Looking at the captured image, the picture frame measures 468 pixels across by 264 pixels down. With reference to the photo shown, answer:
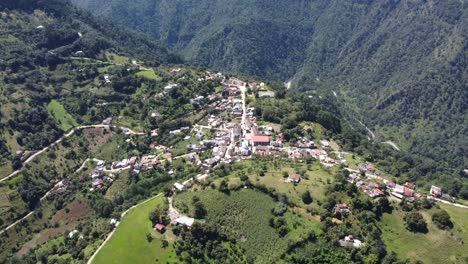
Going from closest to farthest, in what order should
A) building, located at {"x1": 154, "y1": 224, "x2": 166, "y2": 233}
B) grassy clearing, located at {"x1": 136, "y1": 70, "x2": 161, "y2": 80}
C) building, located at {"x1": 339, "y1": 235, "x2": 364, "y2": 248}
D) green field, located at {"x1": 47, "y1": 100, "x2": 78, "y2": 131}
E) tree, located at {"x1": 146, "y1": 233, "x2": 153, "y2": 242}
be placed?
building, located at {"x1": 339, "y1": 235, "x2": 364, "y2": 248} → tree, located at {"x1": 146, "y1": 233, "x2": 153, "y2": 242} → building, located at {"x1": 154, "y1": 224, "x2": 166, "y2": 233} → green field, located at {"x1": 47, "y1": 100, "x2": 78, "y2": 131} → grassy clearing, located at {"x1": 136, "y1": 70, "x2": 161, "y2": 80}

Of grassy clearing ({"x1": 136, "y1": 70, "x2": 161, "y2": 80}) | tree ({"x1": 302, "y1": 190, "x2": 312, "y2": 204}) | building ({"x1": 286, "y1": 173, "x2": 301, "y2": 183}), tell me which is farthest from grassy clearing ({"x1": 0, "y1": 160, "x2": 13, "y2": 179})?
tree ({"x1": 302, "y1": 190, "x2": 312, "y2": 204})

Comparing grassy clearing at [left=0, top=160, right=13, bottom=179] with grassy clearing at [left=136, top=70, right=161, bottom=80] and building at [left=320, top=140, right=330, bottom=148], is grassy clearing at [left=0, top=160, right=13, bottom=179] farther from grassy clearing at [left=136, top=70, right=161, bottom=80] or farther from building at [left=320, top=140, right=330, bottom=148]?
building at [left=320, top=140, right=330, bottom=148]

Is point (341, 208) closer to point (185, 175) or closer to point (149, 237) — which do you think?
point (149, 237)

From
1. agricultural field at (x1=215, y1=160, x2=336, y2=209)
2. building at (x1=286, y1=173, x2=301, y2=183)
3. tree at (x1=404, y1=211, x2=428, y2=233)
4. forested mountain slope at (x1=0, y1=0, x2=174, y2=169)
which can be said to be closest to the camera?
tree at (x1=404, y1=211, x2=428, y2=233)

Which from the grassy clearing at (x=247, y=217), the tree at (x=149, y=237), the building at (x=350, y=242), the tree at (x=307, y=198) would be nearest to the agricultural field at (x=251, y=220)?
the grassy clearing at (x=247, y=217)

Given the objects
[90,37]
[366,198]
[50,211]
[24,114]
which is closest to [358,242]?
[366,198]

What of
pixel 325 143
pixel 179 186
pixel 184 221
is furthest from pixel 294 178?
pixel 325 143
